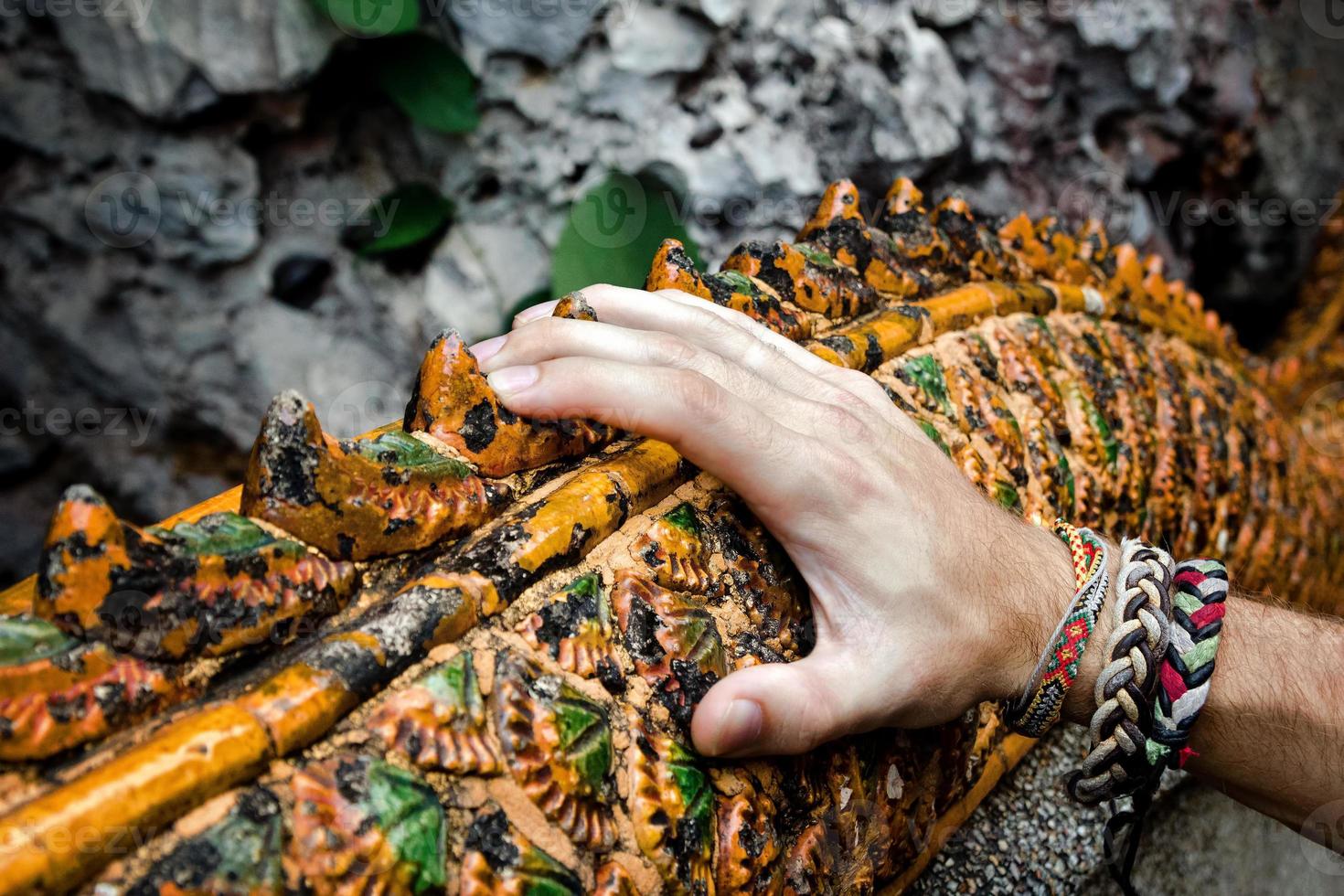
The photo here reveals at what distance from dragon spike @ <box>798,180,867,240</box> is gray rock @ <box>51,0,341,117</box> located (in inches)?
51.9

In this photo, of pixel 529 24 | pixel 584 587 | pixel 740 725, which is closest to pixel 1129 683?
pixel 740 725

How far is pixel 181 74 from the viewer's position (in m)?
1.90

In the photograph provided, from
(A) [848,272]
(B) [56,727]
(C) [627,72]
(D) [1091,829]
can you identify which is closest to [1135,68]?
(C) [627,72]

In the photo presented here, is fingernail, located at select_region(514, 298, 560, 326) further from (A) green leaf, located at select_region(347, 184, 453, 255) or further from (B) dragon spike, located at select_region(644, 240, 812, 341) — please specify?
(A) green leaf, located at select_region(347, 184, 453, 255)

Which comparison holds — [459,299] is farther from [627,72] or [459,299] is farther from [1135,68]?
[1135,68]

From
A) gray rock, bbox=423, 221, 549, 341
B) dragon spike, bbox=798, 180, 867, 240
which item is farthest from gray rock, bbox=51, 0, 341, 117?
dragon spike, bbox=798, 180, 867, 240

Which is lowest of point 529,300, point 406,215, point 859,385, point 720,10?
point 529,300

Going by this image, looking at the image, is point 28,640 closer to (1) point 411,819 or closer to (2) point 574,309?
(1) point 411,819

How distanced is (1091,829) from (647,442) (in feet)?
2.24

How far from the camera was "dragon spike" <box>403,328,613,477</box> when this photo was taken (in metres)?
0.72

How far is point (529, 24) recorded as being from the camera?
76.9 inches

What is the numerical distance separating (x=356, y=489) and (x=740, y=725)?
31 cm

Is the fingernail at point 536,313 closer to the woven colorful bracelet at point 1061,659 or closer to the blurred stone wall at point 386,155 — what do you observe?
the woven colorful bracelet at point 1061,659

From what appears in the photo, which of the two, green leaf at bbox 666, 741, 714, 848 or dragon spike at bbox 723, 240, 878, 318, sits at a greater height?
dragon spike at bbox 723, 240, 878, 318
